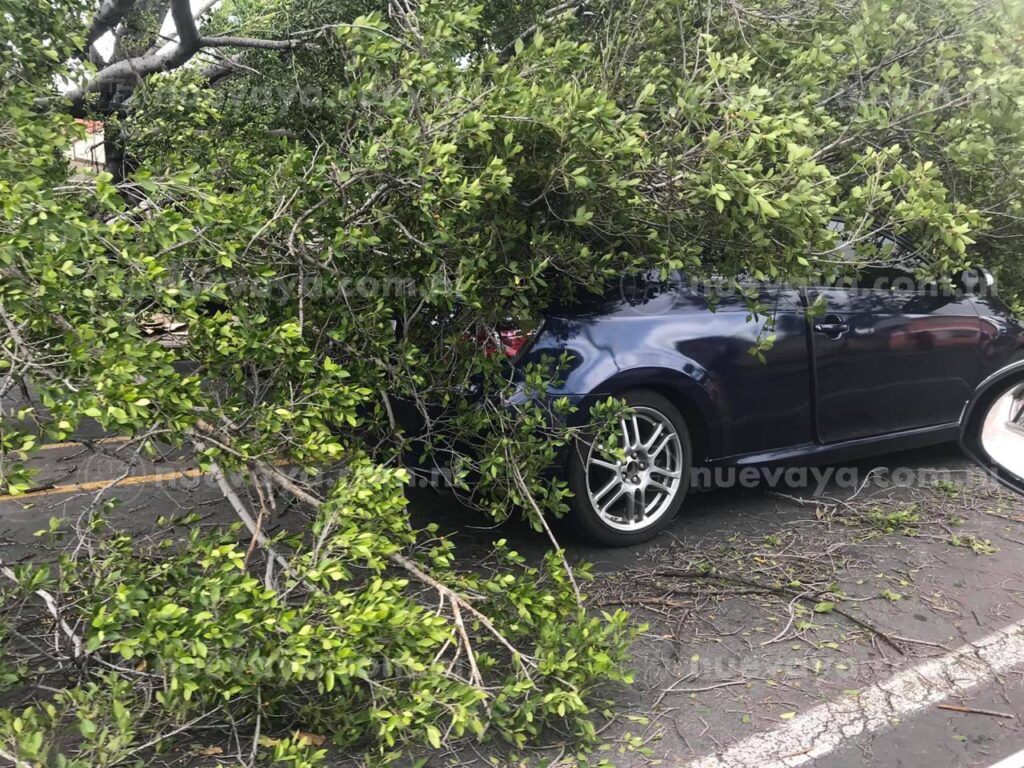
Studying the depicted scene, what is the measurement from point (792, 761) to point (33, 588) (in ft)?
8.44

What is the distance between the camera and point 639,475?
170 inches

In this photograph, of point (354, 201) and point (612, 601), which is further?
point (612, 601)

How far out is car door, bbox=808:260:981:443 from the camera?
4.77 metres

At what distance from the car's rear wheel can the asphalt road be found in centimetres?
16

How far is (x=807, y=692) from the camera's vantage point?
311 cm

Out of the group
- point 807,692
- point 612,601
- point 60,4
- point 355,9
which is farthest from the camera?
point 355,9

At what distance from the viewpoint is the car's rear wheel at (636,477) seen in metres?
4.12

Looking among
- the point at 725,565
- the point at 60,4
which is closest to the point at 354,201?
the point at 60,4

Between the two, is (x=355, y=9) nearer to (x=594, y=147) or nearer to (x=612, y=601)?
(x=594, y=147)

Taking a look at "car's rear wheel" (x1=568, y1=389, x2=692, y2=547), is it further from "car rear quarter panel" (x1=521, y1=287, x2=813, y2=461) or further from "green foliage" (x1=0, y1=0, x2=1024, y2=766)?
"green foliage" (x1=0, y1=0, x2=1024, y2=766)

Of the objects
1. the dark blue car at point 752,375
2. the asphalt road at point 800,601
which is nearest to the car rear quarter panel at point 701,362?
the dark blue car at point 752,375

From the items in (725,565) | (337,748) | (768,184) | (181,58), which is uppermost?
(181,58)

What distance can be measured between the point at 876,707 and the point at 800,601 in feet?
2.59

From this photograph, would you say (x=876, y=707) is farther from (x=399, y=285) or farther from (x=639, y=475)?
(x=399, y=285)
